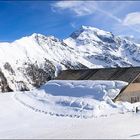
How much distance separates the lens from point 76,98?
4362 cm

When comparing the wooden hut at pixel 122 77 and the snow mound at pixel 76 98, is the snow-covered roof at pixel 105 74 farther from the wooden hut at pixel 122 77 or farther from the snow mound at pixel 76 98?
the snow mound at pixel 76 98

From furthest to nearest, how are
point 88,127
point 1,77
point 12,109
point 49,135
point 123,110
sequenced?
point 1,77
point 12,109
point 123,110
point 88,127
point 49,135

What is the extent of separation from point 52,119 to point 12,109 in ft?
25.3

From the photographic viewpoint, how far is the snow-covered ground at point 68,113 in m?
28.1

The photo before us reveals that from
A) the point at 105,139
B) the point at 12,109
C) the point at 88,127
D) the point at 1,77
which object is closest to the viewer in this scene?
the point at 105,139

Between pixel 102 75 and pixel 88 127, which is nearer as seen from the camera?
pixel 88 127

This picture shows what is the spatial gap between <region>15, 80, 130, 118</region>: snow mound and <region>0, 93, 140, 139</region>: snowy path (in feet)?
7.30

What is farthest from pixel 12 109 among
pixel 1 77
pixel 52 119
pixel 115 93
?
pixel 1 77

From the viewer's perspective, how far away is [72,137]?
85.1 feet

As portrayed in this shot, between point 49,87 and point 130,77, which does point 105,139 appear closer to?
point 130,77

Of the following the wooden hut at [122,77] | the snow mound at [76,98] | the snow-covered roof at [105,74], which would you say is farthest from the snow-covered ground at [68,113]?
the snow-covered roof at [105,74]

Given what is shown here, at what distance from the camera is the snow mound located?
37559 mm

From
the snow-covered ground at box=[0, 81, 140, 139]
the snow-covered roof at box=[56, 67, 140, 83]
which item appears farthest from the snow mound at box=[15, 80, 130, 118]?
the snow-covered roof at box=[56, 67, 140, 83]

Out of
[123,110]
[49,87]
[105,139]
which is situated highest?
[49,87]
